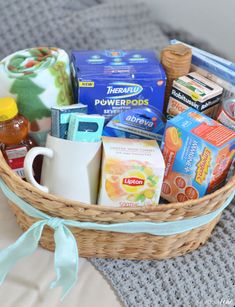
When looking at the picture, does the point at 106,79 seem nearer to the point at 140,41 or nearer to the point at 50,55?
the point at 50,55

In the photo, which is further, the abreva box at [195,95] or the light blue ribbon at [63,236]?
the abreva box at [195,95]

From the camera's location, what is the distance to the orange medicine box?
0.67m

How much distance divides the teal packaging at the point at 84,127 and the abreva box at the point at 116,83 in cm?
5

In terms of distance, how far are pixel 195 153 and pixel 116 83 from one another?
17 centimetres

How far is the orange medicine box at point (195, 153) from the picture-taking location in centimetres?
67

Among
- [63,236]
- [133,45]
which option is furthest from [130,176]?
[133,45]

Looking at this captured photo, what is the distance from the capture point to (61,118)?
70 centimetres

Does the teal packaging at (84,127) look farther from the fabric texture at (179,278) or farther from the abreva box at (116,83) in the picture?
the fabric texture at (179,278)

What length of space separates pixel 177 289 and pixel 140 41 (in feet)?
2.01

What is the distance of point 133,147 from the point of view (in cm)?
70

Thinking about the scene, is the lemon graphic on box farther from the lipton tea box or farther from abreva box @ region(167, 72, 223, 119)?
abreva box @ region(167, 72, 223, 119)

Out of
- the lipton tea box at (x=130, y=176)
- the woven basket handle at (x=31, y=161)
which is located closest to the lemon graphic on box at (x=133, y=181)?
the lipton tea box at (x=130, y=176)

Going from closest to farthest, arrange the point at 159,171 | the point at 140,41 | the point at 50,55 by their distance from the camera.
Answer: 1. the point at 159,171
2. the point at 50,55
3. the point at 140,41

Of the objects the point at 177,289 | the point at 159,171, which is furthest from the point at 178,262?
the point at 159,171
